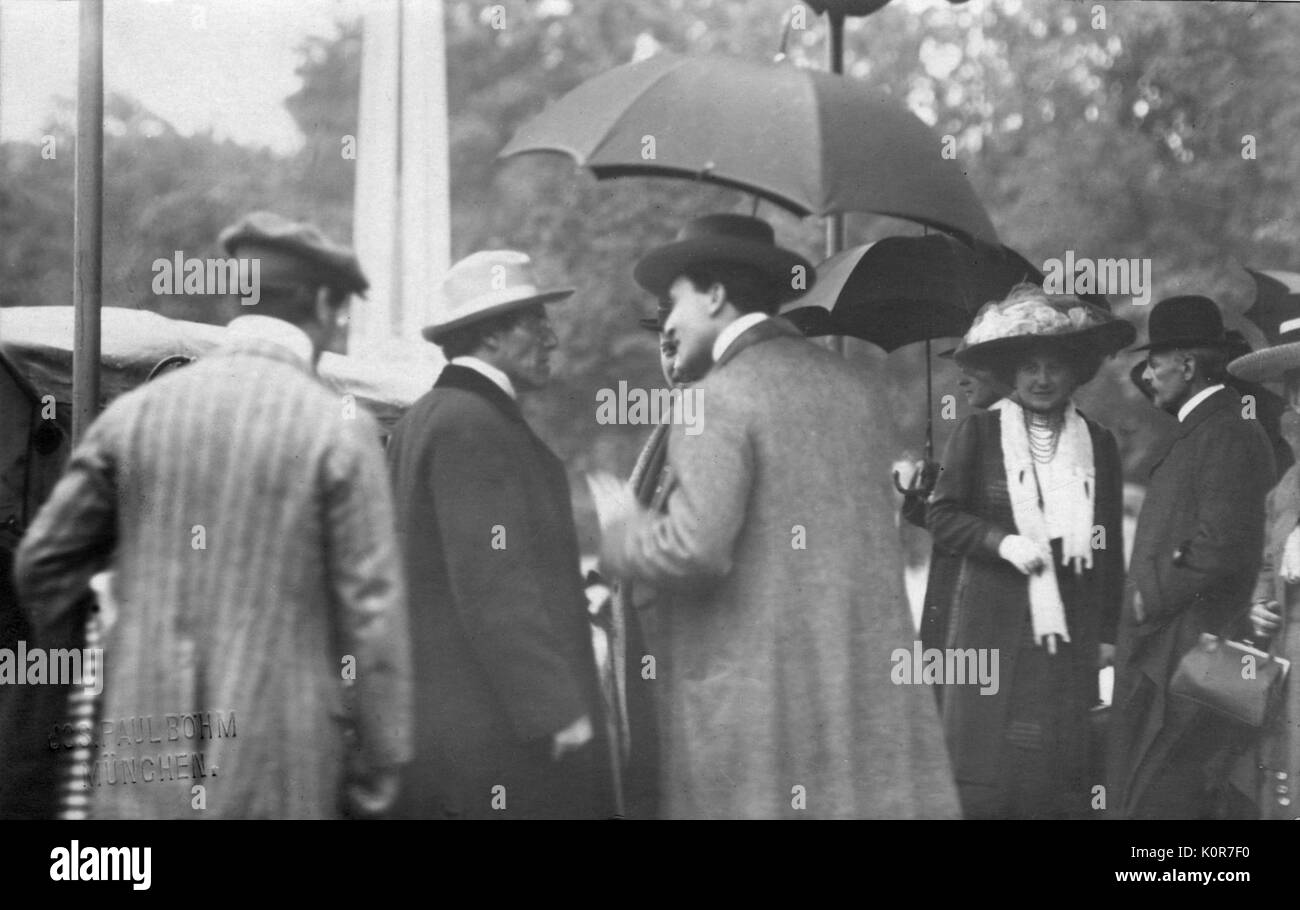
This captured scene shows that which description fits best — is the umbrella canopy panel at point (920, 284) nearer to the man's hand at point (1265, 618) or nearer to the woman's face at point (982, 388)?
the woman's face at point (982, 388)

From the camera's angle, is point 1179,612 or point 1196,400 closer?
point 1179,612

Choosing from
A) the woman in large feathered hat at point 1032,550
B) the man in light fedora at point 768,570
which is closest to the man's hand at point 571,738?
the man in light fedora at point 768,570

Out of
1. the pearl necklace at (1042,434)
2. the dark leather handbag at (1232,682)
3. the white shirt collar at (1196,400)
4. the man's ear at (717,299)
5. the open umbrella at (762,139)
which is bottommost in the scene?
the dark leather handbag at (1232,682)

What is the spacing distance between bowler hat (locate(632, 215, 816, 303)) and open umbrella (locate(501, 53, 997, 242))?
0.66ft

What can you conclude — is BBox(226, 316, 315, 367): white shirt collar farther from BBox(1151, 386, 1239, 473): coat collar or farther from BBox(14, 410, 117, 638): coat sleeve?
BBox(1151, 386, 1239, 473): coat collar

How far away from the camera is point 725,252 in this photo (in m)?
4.28

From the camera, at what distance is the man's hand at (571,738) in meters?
4.07

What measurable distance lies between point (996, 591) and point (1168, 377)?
86cm

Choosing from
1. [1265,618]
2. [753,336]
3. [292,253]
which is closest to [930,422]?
[753,336]

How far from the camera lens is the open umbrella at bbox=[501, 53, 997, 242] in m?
4.01

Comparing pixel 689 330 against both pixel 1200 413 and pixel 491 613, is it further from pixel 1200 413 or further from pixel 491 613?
pixel 1200 413

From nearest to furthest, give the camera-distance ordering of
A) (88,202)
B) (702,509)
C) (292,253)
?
(702,509) → (292,253) → (88,202)

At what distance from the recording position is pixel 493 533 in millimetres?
4113

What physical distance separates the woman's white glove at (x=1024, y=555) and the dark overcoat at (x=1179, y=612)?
0.99 ft
